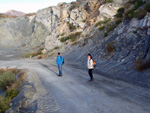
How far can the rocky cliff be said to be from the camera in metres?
11.6

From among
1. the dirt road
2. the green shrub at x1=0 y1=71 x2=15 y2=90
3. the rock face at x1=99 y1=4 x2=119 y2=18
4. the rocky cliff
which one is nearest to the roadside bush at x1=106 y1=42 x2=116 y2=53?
the rocky cliff

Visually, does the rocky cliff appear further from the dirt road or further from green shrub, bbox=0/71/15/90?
green shrub, bbox=0/71/15/90

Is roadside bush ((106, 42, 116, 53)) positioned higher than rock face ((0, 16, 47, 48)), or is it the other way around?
rock face ((0, 16, 47, 48))

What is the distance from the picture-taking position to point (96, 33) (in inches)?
963

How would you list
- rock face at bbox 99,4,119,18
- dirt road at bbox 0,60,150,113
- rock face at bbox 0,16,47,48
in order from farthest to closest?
rock face at bbox 0,16,47,48
rock face at bbox 99,4,119,18
dirt road at bbox 0,60,150,113

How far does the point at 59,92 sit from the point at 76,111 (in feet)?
8.17

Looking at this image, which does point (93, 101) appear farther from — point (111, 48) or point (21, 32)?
point (21, 32)

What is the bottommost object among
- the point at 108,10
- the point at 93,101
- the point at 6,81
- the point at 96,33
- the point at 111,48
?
the point at 6,81

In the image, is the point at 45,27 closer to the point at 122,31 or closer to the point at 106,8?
the point at 106,8

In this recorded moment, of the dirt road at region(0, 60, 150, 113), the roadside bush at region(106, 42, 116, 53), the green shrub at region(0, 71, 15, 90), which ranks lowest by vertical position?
the green shrub at region(0, 71, 15, 90)

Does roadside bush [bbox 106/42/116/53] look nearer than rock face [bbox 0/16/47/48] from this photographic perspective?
Yes

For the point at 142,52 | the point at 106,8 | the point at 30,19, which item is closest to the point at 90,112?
the point at 142,52

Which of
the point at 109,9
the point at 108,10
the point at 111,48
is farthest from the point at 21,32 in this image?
the point at 111,48

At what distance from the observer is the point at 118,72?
10.9 metres
